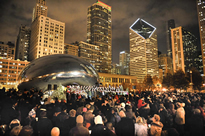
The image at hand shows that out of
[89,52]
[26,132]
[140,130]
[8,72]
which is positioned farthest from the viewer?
[89,52]

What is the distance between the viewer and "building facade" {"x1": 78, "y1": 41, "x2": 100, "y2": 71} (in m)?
134

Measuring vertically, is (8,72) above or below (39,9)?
below

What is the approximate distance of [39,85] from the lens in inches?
456

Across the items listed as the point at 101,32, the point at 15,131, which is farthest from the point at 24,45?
the point at 15,131

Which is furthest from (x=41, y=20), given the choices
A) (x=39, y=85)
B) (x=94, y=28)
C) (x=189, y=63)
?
(x=189, y=63)

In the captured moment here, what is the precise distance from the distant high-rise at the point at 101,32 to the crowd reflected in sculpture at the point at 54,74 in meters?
137

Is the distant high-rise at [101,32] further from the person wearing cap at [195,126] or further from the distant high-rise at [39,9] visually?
the person wearing cap at [195,126]

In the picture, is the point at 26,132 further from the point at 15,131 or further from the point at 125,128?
the point at 125,128

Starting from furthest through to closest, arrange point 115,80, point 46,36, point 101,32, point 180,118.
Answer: point 101,32, point 46,36, point 115,80, point 180,118

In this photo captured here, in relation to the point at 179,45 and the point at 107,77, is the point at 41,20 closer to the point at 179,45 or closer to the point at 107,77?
the point at 107,77

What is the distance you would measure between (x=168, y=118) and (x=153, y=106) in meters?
1.56

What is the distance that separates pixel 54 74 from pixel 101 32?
15264 cm

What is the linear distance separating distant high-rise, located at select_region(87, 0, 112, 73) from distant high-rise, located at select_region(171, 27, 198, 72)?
6724cm

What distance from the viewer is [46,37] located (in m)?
98.4
